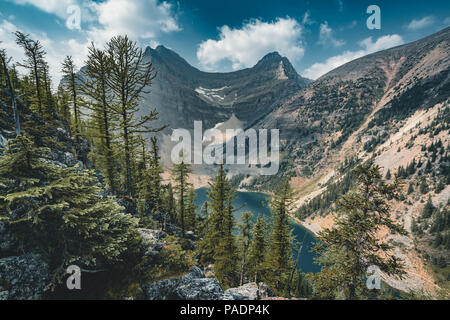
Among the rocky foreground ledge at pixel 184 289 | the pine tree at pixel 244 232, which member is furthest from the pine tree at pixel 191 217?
the rocky foreground ledge at pixel 184 289

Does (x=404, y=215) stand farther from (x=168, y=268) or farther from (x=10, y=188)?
(x=10, y=188)

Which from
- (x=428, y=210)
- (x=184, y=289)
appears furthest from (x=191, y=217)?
(x=428, y=210)

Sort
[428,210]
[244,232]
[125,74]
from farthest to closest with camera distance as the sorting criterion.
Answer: [428,210] → [244,232] → [125,74]

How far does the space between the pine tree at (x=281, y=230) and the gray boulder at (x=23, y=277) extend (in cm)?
1715

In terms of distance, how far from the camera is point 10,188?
19.9ft

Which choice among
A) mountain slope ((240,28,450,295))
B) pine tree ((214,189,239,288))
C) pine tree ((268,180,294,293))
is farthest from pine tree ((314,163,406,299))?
pine tree ((214,189,239,288))

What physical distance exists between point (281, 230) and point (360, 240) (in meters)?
8.69

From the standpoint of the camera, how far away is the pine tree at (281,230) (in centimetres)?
1877

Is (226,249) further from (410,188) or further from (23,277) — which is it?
(410,188)

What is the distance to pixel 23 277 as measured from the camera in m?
5.42

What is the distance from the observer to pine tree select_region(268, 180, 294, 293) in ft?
61.6

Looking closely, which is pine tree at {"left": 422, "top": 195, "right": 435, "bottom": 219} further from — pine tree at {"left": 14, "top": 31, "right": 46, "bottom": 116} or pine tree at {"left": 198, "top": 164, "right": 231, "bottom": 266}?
pine tree at {"left": 14, "top": 31, "right": 46, "bottom": 116}
